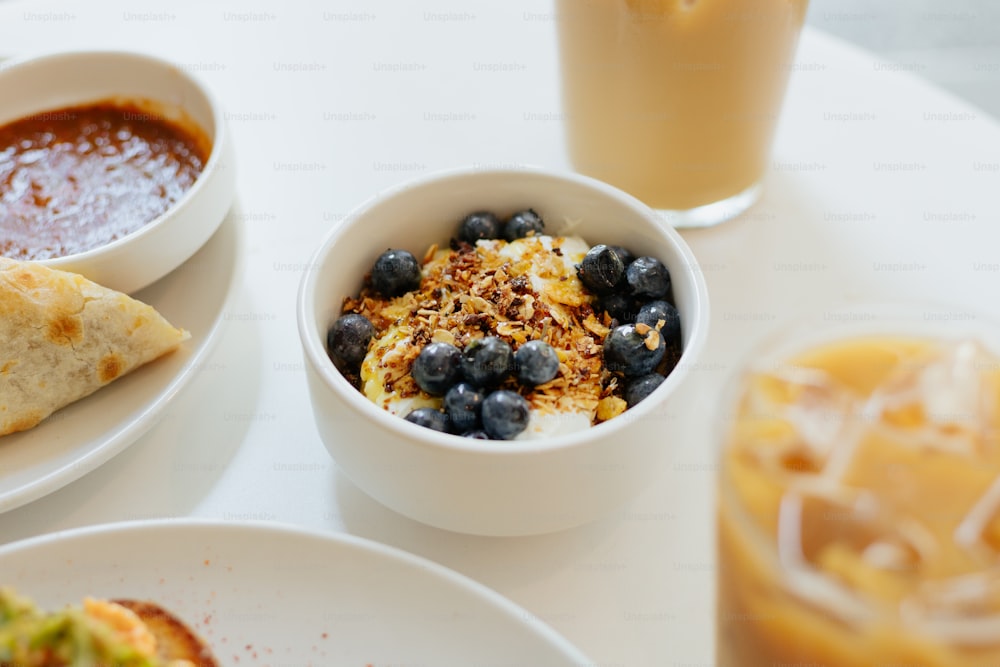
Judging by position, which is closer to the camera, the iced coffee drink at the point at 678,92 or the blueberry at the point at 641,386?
the blueberry at the point at 641,386

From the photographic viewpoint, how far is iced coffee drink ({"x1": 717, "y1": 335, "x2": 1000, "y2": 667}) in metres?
0.57

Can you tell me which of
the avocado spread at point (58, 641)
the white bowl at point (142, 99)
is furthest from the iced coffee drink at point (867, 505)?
the white bowl at point (142, 99)

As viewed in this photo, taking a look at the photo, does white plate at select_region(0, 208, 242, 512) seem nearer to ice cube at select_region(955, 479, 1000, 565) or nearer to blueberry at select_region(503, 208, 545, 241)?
blueberry at select_region(503, 208, 545, 241)

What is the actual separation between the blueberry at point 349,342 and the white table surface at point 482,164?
5.6 inches

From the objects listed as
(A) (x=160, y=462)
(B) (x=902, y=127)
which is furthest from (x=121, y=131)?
(B) (x=902, y=127)

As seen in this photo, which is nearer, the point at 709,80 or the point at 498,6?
the point at 709,80

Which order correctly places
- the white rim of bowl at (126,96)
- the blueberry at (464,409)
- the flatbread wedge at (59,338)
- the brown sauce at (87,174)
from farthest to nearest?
1. the brown sauce at (87,174)
2. the white rim of bowl at (126,96)
3. the flatbread wedge at (59,338)
4. the blueberry at (464,409)

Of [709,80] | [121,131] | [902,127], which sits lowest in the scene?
[902,127]

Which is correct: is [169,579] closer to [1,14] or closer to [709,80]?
[709,80]

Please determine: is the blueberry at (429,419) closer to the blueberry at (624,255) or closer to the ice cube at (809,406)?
the blueberry at (624,255)

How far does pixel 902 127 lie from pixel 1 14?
69.0 inches

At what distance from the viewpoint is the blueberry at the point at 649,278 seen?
3.85 feet

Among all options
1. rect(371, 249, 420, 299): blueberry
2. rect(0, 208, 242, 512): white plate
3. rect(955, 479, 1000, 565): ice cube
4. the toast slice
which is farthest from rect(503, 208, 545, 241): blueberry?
rect(955, 479, 1000, 565): ice cube

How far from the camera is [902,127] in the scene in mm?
1627
